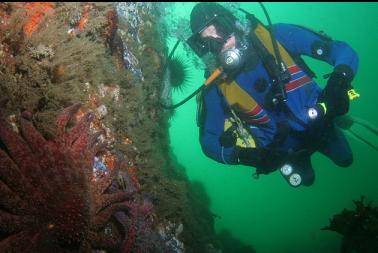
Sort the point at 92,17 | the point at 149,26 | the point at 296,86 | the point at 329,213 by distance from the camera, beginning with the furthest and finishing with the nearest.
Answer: the point at 329,213 < the point at 149,26 < the point at 296,86 < the point at 92,17

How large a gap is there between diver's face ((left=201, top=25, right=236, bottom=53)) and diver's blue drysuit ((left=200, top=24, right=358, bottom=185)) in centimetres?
60

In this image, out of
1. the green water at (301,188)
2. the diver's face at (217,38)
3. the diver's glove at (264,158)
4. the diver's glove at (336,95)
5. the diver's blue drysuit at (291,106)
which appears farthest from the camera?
the green water at (301,188)

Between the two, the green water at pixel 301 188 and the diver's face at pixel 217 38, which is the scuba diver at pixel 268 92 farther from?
the green water at pixel 301 188

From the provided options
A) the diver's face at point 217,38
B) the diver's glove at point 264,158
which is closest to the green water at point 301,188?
the diver's glove at point 264,158

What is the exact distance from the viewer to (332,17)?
6725cm

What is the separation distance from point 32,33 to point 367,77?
73941mm

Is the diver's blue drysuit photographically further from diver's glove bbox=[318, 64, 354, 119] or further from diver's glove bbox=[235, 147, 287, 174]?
diver's glove bbox=[318, 64, 354, 119]

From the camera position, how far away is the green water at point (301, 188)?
3750 cm

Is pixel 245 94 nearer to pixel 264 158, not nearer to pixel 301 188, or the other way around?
Result: pixel 264 158

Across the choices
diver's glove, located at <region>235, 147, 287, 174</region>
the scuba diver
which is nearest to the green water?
the scuba diver

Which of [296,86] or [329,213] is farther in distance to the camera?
[329,213]

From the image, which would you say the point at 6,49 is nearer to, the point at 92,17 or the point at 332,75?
the point at 92,17

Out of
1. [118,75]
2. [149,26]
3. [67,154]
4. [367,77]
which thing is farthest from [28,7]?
[367,77]

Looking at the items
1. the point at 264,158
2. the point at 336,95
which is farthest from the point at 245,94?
the point at 336,95
